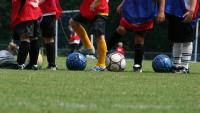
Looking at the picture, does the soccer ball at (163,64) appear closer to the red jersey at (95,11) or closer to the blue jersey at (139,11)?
the blue jersey at (139,11)

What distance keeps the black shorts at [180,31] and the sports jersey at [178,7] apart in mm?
89

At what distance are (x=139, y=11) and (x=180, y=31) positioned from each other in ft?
2.58

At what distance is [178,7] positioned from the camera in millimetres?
10289

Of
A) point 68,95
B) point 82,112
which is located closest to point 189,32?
point 68,95

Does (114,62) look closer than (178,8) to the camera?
Yes

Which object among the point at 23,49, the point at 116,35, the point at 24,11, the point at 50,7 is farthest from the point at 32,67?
the point at 116,35

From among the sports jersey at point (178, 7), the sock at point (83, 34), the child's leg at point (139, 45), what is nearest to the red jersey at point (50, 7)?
the sock at point (83, 34)

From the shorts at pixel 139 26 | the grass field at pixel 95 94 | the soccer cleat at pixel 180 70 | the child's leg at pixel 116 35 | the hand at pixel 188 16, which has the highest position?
the hand at pixel 188 16

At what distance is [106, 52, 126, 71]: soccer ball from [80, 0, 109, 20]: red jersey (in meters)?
0.72

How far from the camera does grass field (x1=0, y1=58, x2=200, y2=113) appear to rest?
508cm

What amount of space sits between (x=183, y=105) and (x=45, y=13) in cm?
516

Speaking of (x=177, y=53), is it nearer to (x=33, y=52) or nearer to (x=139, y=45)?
(x=139, y=45)

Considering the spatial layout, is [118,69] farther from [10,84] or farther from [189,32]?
[10,84]

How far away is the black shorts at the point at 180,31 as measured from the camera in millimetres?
10195
